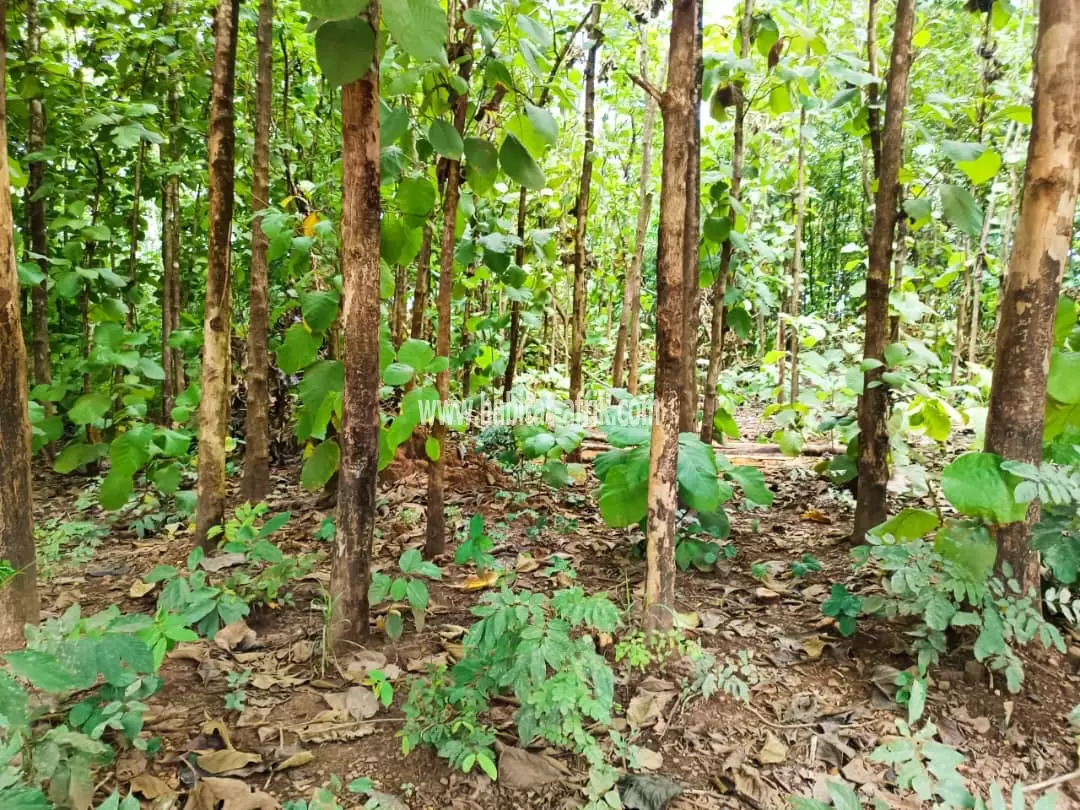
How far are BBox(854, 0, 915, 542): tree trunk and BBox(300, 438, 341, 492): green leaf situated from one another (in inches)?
84.3

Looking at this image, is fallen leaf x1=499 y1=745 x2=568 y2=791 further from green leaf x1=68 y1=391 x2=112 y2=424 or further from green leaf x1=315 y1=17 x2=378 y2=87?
green leaf x1=68 y1=391 x2=112 y2=424

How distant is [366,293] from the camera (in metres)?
1.93

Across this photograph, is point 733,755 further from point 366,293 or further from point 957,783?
point 366,293

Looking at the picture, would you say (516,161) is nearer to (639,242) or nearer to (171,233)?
(639,242)

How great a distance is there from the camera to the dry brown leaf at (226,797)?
1.47 m

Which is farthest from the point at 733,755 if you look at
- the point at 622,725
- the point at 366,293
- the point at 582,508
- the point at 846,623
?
the point at 582,508

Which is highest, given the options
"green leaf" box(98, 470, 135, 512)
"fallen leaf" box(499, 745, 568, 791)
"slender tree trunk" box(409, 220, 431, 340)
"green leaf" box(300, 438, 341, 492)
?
"slender tree trunk" box(409, 220, 431, 340)

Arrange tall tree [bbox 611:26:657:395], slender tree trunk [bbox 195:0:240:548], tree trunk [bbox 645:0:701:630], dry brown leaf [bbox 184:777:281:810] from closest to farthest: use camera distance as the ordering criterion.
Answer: dry brown leaf [bbox 184:777:281:810]
tree trunk [bbox 645:0:701:630]
slender tree trunk [bbox 195:0:240:548]
tall tree [bbox 611:26:657:395]

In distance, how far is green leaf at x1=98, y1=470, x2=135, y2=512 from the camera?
9.64 feet

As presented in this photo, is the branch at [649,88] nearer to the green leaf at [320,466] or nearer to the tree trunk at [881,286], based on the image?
the tree trunk at [881,286]

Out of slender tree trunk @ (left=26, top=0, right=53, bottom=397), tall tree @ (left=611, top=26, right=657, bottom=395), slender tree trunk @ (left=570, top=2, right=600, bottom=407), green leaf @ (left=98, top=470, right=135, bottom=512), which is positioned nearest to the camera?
green leaf @ (left=98, top=470, right=135, bottom=512)

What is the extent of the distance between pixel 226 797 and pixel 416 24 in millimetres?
1722

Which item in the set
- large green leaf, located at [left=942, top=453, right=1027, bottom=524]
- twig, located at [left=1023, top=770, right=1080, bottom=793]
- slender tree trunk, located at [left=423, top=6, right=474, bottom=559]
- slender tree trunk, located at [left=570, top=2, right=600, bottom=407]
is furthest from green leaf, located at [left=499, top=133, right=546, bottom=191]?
twig, located at [left=1023, top=770, right=1080, bottom=793]

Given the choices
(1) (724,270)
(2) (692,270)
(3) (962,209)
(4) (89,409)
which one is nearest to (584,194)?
(1) (724,270)
